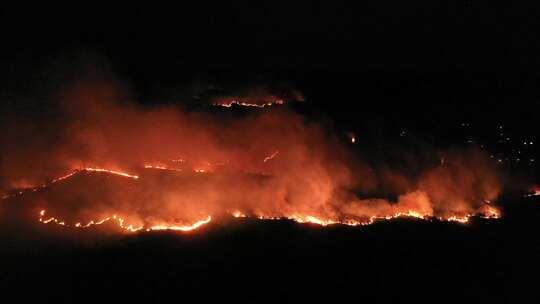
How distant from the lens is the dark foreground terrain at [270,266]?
10234mm

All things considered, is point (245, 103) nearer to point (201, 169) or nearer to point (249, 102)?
point (249, 102)

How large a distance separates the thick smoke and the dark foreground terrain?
4.00ft

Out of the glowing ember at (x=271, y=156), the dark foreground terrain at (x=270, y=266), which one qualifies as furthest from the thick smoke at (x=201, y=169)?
the dark foreground terrain at (x=270, y=266)

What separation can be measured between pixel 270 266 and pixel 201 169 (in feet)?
20.7

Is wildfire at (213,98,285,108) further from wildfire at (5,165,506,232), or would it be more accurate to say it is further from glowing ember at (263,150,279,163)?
wildfire at (5,165,506,232)

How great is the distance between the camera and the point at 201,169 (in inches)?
658

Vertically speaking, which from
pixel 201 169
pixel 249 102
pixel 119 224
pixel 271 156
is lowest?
pixel 119 224

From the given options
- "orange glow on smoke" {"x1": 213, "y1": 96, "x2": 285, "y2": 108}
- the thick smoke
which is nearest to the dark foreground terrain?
the thick smoke

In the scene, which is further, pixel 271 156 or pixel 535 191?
pixel 535 191

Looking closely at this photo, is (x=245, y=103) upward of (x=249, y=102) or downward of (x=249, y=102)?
downward

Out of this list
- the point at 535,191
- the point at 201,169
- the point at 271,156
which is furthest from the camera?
the point at 535,191

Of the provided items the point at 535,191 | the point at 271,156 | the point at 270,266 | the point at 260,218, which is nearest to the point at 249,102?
the point at 271,156

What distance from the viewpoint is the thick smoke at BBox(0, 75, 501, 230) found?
1409 cm

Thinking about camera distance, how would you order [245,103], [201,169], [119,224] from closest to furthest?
[119,224] → [201,169] → [245,103]
